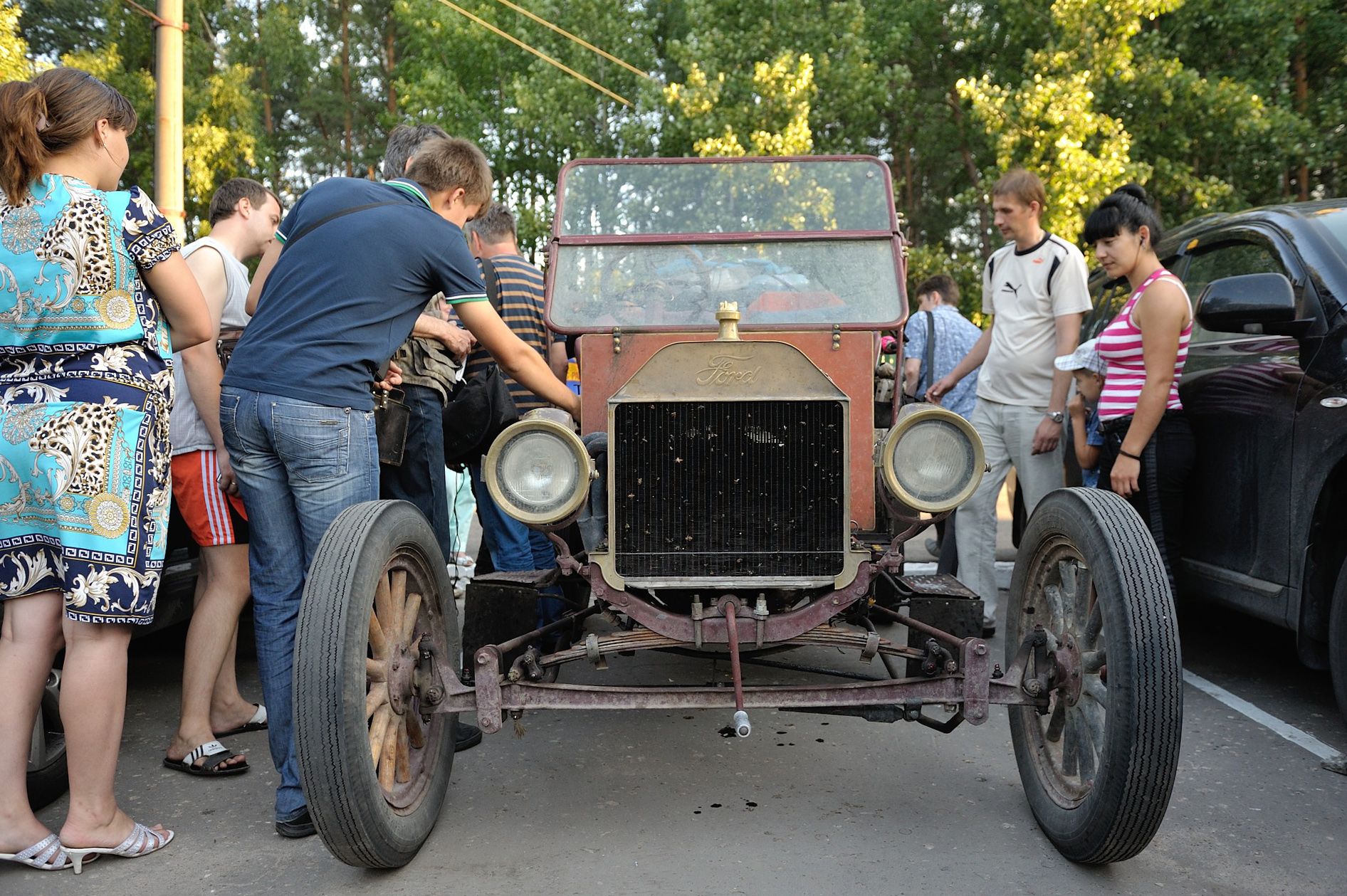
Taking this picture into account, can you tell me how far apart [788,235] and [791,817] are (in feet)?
7.48

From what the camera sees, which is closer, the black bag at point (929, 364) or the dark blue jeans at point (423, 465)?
the dark blue jeans at point (423, 465)

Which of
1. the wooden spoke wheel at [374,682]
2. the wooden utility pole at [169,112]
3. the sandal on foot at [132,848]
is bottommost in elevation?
the sandal on foot at [132,848]

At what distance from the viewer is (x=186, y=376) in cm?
341

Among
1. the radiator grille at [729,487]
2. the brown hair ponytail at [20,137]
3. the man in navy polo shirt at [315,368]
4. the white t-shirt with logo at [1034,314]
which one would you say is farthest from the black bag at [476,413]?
the white t-shirt with logo at [1034,314]

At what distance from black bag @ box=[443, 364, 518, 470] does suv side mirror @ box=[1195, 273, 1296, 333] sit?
284cm

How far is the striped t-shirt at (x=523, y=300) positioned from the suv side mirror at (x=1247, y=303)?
9.15ft

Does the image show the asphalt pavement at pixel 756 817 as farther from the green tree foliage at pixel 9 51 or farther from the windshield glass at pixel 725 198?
the green tree foliage at pixel 9 51

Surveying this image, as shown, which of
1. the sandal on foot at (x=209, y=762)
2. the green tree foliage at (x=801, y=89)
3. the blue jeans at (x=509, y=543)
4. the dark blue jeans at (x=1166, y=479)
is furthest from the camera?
the green tree foliage at (x=801, y=89)

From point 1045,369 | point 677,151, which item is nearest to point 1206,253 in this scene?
point 1045,369

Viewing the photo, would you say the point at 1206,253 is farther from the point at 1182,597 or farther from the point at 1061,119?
the point at 1061,119

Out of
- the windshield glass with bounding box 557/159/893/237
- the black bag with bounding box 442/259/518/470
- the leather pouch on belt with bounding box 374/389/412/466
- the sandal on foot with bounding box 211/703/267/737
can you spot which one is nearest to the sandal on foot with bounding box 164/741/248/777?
the sandal on foot with bounding box 211/703/267/737

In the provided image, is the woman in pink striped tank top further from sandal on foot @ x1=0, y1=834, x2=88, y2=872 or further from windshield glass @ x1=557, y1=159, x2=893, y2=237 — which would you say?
sandal on foot @ x1=0, y1=834, x2=88, y2=872

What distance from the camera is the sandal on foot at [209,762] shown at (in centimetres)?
358

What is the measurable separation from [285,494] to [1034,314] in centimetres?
361
